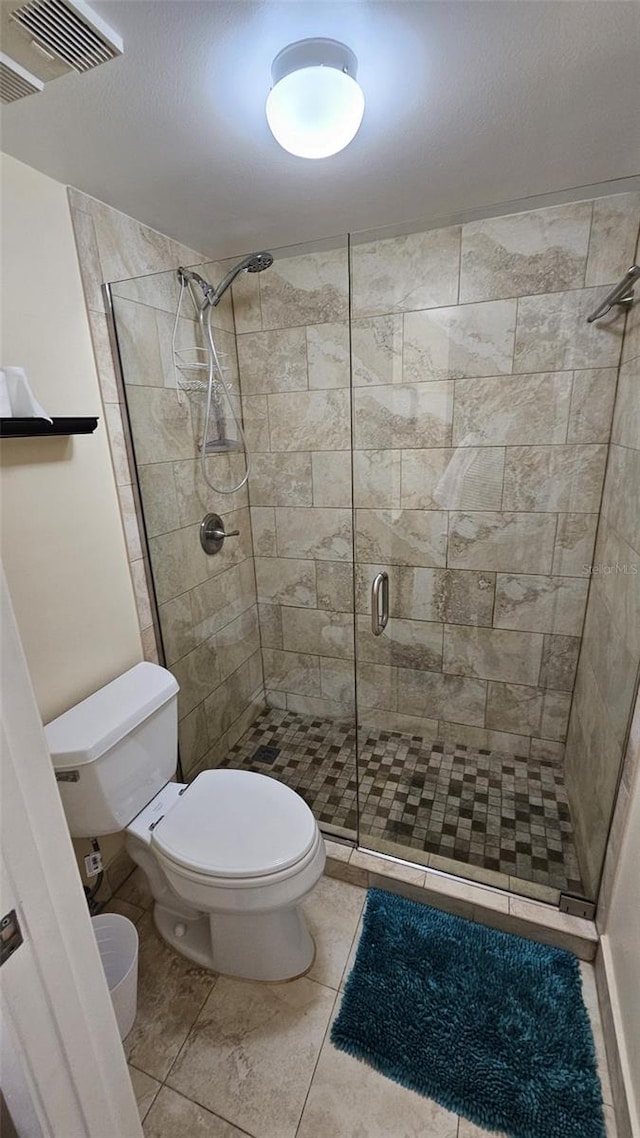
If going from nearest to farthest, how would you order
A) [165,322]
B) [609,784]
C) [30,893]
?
[30,893] → [609,784] → [165,322]

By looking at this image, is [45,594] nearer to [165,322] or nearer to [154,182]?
[165,322]

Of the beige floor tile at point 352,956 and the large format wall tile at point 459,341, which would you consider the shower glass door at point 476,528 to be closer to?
the large format wall tile at point 459,341

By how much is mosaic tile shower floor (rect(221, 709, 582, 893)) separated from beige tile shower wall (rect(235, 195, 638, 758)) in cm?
13

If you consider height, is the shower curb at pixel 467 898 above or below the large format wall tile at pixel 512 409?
below

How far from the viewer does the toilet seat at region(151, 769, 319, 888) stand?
1173 mm

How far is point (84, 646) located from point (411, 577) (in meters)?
1.36

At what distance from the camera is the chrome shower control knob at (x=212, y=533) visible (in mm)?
1959

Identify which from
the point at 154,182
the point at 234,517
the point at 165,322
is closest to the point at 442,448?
the point at 234,517

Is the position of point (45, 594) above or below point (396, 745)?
above

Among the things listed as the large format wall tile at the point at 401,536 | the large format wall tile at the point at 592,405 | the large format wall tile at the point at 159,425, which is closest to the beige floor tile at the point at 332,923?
the large format wall tile at the point at 401,536

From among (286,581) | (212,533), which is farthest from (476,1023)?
(212,533)

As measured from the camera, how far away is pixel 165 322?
1668 mm

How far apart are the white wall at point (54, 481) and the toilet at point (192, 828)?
16 centimetres

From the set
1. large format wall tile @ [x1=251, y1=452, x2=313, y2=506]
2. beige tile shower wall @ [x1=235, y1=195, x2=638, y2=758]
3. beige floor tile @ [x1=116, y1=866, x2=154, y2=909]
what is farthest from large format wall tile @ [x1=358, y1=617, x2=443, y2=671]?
beige floor tile @ [x1=116, y1=866, x2=154, y2=909]
